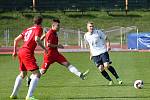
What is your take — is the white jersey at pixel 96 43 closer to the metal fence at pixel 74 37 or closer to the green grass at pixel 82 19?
the metal fence at pixel 74 37

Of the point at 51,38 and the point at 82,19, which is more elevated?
the point at 51,38

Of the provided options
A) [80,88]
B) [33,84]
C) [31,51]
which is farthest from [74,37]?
[33,84]

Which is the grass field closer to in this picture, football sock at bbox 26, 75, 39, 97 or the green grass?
football sock at bbox 26, 75, 39, 97

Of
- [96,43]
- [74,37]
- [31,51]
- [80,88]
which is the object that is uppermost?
[31,51]

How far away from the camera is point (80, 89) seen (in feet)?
52.9

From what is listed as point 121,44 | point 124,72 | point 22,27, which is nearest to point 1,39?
point 22,27

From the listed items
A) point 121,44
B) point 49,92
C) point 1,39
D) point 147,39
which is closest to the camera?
point 49,92

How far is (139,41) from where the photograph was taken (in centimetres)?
4388

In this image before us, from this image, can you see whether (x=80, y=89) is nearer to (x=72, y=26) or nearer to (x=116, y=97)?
(x=116, y=97)

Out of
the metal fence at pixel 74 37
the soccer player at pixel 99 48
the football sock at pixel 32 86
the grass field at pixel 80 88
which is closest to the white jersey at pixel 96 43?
the soccer player at pixel 99 48

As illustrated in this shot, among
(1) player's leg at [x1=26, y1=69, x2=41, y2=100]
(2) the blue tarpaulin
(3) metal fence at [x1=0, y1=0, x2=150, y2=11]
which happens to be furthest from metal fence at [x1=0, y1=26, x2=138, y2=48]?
(1) player's leg at [x1=26, y1=69, x2=41, y2=100]

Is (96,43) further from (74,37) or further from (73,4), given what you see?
(73,4)

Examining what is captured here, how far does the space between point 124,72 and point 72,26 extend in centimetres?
4040

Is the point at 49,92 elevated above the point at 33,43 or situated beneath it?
situated beneath
